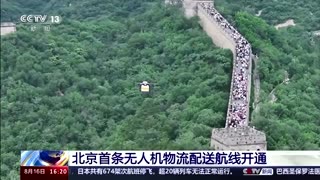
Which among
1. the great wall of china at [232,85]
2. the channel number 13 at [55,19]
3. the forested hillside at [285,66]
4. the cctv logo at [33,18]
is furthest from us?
the channel number 13 at [55,19]

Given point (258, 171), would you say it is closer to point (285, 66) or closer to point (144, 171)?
point (144, 171)

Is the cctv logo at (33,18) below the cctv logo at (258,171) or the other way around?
the other way around

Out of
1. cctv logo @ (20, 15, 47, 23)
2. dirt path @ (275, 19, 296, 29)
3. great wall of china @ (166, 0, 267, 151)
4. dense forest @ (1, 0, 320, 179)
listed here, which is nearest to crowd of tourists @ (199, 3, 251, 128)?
great wall of china @ (166, 0, 267, 151)

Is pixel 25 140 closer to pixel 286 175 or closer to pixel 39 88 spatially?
pixel 39 88

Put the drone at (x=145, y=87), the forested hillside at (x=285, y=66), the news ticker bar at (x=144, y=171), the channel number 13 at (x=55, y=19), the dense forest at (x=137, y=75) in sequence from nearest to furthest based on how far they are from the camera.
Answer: the news ticker bar at (x=144, y=171)
the forested hillside at (x=285, y=66)
the dense forest at (x=137, y=75)
the drone at (x=145, y=87)
the channel number 13 at (x=55, y=19)
